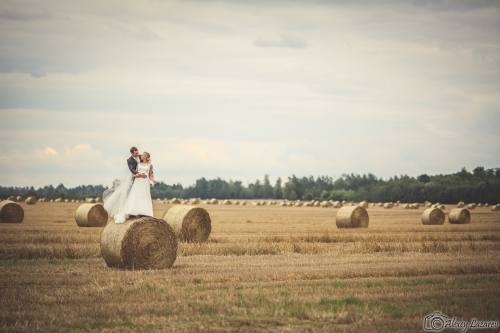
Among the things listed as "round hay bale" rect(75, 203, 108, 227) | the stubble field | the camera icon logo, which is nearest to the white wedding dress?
the stubble field

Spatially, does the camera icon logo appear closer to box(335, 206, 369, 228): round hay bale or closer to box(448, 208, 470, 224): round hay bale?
box(335, 206, 369, 228): round hay bale

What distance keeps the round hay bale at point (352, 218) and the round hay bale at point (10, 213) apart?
1613 centimetres

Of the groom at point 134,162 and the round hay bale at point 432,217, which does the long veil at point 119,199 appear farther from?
the round hay bale at point 432,217

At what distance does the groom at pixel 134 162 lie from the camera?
15276 millimetres

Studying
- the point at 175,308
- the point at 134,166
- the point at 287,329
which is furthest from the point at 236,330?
the point at 134,166

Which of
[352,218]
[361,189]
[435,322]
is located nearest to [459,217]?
[352,218]

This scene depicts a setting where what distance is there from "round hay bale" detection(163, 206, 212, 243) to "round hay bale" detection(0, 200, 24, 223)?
39.2 ft

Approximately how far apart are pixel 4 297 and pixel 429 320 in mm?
6806

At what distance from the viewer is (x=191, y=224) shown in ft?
74.3

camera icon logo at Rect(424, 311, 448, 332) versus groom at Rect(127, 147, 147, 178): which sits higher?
groom at Rect(127, 147, 147, 178)

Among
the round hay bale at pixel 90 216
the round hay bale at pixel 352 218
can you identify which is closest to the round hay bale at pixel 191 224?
the round hay bale at pixel 90 216

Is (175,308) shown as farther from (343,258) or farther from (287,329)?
(343,258)

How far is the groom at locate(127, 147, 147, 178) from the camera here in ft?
50.1

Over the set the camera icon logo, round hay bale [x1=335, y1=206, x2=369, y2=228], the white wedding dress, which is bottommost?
the camera icon logo
